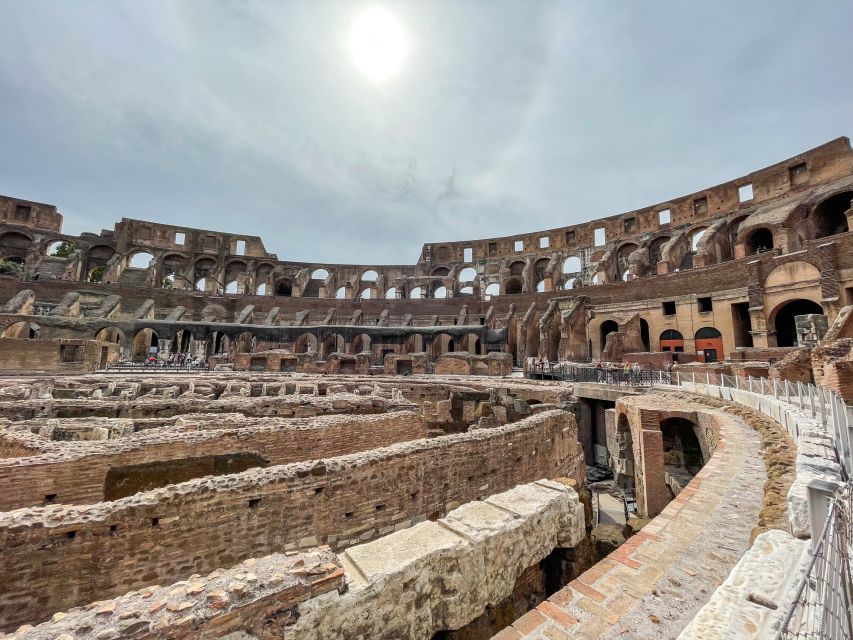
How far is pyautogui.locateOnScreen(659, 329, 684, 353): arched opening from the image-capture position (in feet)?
86.4

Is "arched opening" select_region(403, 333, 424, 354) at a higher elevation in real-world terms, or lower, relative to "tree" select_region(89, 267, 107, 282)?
lower

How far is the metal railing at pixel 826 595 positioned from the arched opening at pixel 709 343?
89.1ft

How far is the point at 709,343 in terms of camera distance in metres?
24.9

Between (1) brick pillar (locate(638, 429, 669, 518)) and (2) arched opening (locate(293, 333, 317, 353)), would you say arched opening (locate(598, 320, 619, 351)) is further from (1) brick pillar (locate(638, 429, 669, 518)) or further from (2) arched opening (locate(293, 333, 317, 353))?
(2) arched opening (locate(293, 333, 317, 353))

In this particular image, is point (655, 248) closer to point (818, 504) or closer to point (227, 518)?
point (818, 504)

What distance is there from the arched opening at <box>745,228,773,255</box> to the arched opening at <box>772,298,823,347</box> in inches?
273

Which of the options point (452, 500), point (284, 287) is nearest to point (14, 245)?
point (284, 287)

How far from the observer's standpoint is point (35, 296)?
101 ft

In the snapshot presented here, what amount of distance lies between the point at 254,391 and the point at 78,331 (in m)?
19.1

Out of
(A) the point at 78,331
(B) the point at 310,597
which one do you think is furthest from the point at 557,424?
(A) the point at 78,331

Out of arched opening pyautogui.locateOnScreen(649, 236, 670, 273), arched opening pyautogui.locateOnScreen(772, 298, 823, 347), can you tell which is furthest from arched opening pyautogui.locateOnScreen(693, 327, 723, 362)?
arched opening pyautogui.locateOnScreen(649, 236, 670, 273)

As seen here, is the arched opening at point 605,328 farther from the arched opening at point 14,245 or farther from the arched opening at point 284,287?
the arched opening at point 14,245

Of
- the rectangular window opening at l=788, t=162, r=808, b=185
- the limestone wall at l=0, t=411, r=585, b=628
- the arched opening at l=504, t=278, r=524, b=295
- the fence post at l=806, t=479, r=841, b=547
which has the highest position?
the rectangular window opening at l=788, t=162, r=808, b=185

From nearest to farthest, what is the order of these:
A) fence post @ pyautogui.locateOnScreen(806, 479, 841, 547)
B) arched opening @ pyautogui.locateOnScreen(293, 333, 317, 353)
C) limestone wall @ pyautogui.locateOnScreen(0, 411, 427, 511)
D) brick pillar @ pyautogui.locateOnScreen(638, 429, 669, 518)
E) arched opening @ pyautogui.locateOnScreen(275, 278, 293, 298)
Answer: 1. fence post @ pyautogui.locateOnScreen(806, 479, 841, 547)
2. limestone wall @ pyautogui.locateOnScreen(0, 411, 427, 511)
3. brick pillar @ pyautogui.locateOnScreen(638, 429, 669, 518)
4. arched opening @ pyautogui.locateOnScreen(293, 333, 317, 353)
5. arched opening @ pyautogui.locateOnScreen(275, 278, 293, 298)
